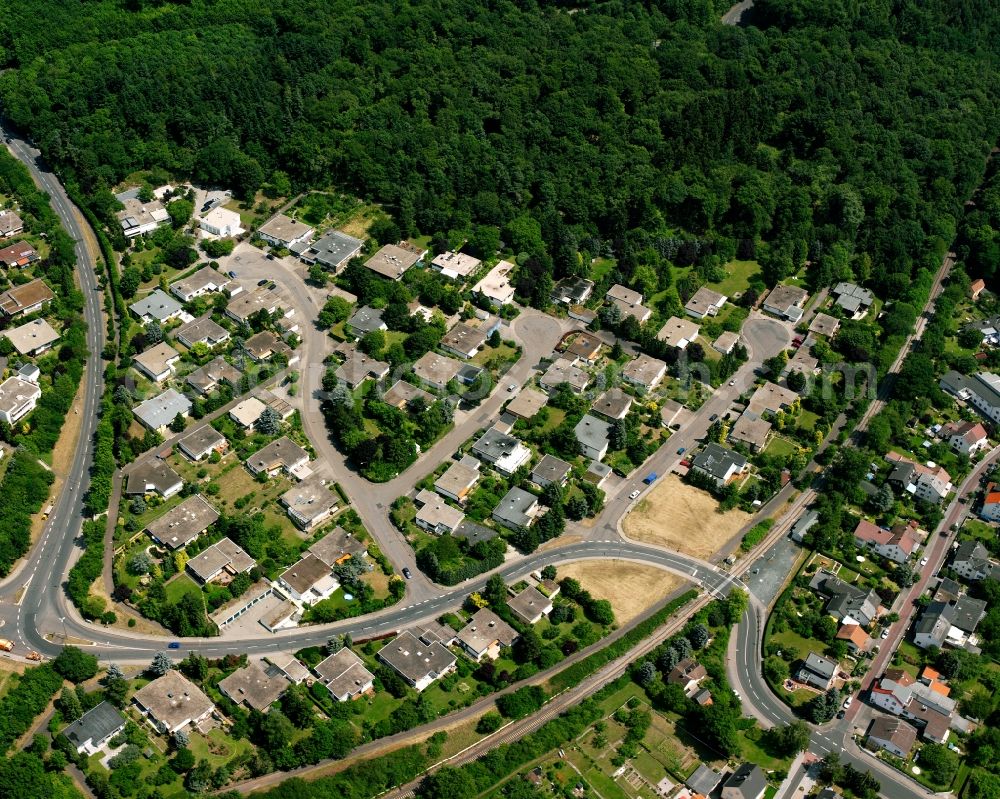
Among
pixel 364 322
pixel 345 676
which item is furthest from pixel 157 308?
pixel 345 676

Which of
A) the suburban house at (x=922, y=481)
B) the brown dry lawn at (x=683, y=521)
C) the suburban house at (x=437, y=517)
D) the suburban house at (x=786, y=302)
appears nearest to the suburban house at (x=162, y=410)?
the suburban house at (x=437, y=517)

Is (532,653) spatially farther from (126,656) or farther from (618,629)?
(126,656)

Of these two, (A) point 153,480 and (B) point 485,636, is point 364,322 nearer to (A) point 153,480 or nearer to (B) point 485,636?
(A) point 153,480

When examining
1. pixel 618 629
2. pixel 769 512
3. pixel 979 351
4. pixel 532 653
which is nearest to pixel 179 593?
pixel 532 653

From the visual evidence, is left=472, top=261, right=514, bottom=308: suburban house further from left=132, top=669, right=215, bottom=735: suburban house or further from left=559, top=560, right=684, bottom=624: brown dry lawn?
left=132, top=669, right=215, bottom=735: suburban house

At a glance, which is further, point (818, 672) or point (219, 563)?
point (219, 563)

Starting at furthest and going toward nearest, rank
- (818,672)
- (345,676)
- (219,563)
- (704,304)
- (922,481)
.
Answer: (704,304), (922,481), (219,563), (818,672), (345,676)

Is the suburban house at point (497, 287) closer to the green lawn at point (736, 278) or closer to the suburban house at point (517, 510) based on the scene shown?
the green lawn at point (736, 278)
